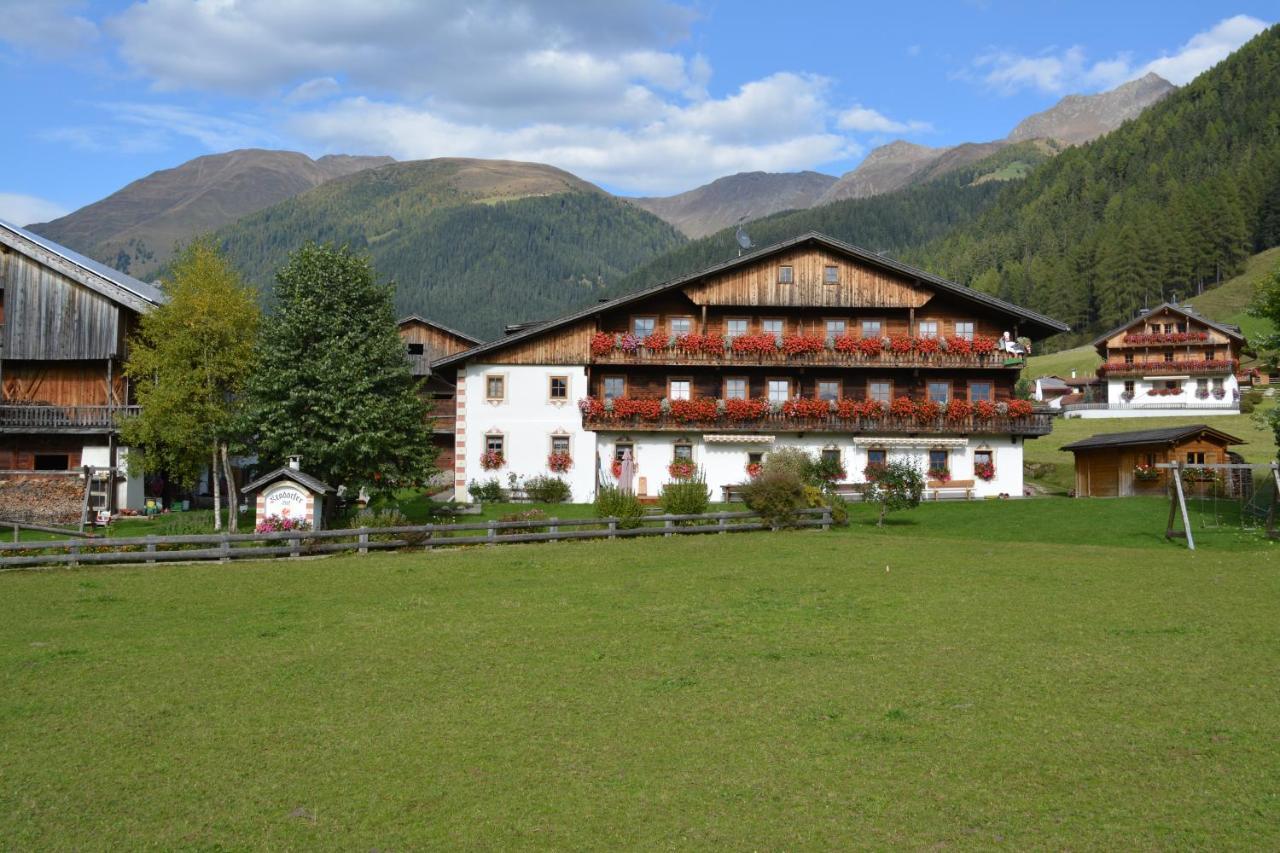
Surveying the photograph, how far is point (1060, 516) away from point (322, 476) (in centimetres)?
2425

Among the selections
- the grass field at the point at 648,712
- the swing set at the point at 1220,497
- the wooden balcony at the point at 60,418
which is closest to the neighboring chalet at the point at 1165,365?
the swing set at the point at 1220,497

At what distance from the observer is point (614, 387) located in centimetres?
4462

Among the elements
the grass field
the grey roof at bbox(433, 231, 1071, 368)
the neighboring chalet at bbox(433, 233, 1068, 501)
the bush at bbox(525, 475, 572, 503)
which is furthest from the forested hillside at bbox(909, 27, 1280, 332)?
the grass field

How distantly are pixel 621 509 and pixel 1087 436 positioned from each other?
38822mm

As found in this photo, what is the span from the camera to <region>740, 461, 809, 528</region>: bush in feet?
101

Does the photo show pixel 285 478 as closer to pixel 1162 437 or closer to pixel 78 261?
pixel 78 261

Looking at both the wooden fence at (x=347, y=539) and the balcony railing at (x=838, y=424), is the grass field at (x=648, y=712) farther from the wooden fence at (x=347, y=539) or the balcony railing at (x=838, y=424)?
the balcony railing at (x=838, y=424)

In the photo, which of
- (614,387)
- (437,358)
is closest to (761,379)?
(614,387)

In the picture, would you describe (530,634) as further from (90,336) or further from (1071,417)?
(1071,417)

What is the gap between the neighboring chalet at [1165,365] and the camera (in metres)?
77.4

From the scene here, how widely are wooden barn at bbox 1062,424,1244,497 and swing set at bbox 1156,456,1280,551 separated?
1.02m

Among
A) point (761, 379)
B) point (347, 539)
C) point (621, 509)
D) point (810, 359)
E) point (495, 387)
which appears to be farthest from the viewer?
point (761, 379)

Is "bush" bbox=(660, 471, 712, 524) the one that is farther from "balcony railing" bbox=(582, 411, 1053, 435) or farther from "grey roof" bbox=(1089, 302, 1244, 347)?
"grey roof" bbox=(1089, 302, 1244, 347)

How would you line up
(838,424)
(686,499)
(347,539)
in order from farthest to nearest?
(838,424), (686,499), (347,539)
